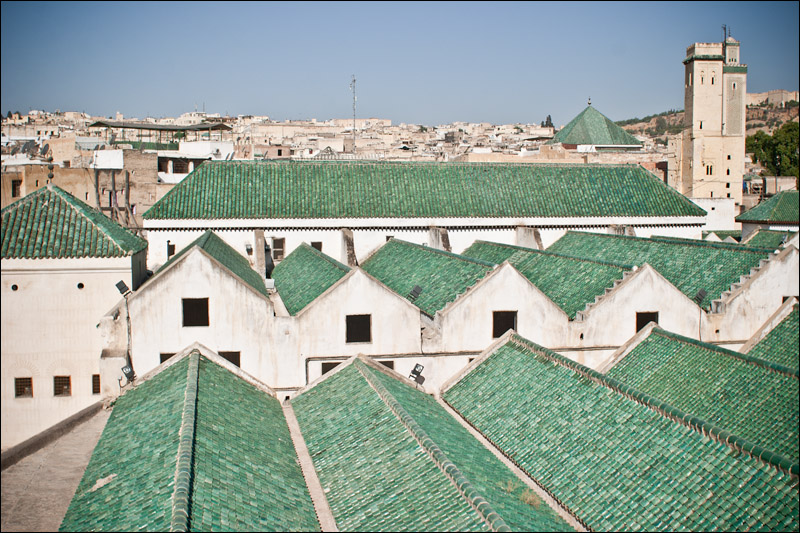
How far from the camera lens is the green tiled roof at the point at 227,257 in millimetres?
28498

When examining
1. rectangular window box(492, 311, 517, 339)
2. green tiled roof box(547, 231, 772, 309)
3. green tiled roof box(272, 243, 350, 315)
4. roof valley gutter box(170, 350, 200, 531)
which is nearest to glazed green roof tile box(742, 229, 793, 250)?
green tiled roof box(547, 231, 772, 309)

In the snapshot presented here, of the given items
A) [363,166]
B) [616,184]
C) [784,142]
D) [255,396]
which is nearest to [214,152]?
[363,166]

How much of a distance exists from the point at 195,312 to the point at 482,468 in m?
10.3

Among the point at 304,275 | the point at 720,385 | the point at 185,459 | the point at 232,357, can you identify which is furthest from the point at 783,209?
the point at 185,459

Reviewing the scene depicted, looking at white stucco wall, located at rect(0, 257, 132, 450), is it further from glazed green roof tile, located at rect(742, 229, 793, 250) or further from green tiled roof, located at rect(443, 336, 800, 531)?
glazed green roof tile, located at rect(742, 229, 793, 250)

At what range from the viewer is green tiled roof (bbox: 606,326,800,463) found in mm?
17600

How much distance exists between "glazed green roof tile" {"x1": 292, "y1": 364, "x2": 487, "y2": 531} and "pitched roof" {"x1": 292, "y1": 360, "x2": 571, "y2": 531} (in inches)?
1.0

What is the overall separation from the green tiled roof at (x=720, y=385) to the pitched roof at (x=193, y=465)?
33.2 ft

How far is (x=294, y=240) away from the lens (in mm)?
36750

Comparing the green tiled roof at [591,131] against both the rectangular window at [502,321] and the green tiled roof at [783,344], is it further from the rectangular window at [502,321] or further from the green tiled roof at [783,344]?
the rectangular window at [502,321]

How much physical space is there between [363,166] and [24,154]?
30002 millimetres

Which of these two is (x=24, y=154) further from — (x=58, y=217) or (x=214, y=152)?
(x=58, y=217)

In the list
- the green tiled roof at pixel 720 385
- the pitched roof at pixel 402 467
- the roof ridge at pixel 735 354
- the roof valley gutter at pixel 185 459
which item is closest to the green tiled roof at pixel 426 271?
the pitched roof at pixel 402 467

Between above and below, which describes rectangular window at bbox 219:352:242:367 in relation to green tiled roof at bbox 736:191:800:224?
below
